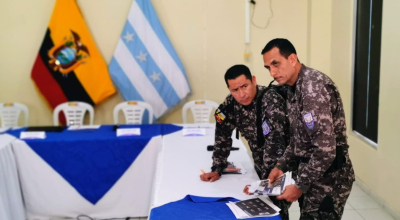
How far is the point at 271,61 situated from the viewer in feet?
5.49

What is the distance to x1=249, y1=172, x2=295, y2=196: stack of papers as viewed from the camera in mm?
1658

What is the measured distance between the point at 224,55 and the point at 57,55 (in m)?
2.07

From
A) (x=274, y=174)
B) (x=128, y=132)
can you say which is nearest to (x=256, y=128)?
(x=274, y=174)

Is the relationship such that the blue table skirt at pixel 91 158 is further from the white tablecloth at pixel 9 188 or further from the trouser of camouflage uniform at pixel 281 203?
the trouser of camouflage uniform at pixel 281 203

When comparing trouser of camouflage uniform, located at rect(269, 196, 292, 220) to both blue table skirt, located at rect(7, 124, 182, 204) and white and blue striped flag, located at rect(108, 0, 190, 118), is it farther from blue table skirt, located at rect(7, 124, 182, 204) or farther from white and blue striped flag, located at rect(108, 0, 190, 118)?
white and blue striped flag, located at rect(108, 0, 190, 118)

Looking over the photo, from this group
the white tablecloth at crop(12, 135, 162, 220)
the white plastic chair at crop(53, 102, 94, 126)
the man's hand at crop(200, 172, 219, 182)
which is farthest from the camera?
the white plastic chair at crop(53, 102, 94, 126)

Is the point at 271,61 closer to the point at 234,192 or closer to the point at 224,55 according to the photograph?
the point at 234,192

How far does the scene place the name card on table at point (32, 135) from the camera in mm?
3250

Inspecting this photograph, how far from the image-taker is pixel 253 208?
166 cm

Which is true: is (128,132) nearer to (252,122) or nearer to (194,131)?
(194,131)

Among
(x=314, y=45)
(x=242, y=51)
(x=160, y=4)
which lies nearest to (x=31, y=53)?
(x=160, y=4)

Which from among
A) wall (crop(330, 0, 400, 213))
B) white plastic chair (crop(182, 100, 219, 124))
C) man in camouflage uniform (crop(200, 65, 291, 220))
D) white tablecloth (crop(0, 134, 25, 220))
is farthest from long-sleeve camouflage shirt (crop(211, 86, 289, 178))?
white plastic chair (crop(182, 100, 219, 124))

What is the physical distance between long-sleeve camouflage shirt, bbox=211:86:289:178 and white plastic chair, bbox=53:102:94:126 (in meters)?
2.56

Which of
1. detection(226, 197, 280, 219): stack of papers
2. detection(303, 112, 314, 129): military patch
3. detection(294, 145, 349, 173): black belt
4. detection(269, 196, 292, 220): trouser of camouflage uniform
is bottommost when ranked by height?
detection(269, 196, 292, 220): trouser of camouflage uniform
